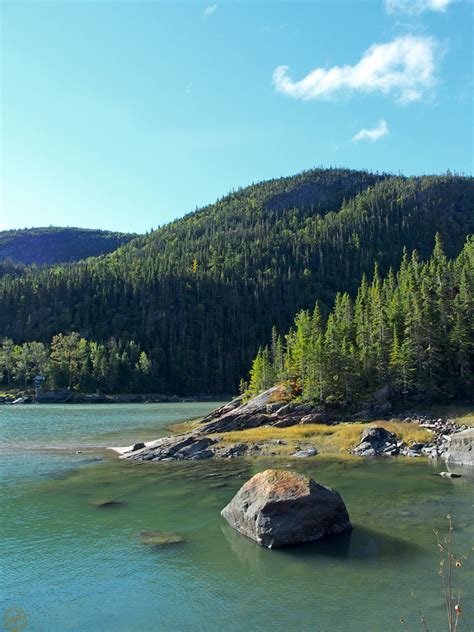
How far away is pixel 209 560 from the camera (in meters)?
25.5

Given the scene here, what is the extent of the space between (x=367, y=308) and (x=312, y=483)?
75684 millimetres

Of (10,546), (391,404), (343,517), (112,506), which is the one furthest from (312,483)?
(391,404)

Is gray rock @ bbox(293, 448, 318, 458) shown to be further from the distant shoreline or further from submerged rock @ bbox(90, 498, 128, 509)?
the distant shoreline

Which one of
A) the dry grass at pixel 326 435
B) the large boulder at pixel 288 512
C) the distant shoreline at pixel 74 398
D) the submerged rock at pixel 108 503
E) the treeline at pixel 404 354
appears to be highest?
the treeline at pixel 404 354

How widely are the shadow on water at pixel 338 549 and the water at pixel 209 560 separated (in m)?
0.06

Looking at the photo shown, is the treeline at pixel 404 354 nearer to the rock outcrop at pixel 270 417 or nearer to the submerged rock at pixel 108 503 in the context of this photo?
the rock outcrop at pixel 270 417

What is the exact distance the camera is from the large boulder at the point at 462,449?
50.5 meters

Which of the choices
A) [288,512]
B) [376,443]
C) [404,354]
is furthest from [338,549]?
[404,354]

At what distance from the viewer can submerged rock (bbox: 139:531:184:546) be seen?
28.3m

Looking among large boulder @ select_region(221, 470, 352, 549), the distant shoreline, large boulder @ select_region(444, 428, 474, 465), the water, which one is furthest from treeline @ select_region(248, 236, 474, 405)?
the distant shoreline

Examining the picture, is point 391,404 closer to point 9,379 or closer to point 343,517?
point 343,517

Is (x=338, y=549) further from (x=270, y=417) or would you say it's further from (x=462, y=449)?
(x=270, y=417)

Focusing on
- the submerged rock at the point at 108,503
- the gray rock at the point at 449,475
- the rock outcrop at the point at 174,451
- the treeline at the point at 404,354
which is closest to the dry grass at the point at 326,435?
the rock outcrop at the point at 174,451

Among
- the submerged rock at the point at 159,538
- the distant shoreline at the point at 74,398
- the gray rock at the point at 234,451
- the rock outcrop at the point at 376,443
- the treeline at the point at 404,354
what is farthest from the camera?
the distant shoreline at the point at 74,398
